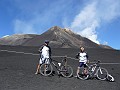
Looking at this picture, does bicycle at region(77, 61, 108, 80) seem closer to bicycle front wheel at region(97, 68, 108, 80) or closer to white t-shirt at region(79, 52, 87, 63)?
bicycle front wheel at region(97, 68, 108, 80)

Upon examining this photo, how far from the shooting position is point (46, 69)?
19.1 m

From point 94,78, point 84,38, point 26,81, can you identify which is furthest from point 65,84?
point 84,38

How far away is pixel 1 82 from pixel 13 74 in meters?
2.89

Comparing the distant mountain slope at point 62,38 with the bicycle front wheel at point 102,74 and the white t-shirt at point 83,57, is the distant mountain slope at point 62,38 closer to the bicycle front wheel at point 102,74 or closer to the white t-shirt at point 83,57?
the white t-shirt at point 83,57

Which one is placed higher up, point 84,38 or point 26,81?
→ point 84,38

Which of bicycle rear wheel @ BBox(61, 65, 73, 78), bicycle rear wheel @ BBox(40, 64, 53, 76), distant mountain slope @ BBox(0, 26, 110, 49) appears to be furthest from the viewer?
distant mountain slope @ BBox(0, 26, 110, 49)

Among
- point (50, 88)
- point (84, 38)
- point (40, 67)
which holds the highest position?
point (84, 38)

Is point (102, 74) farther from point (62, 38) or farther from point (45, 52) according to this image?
point (62, 38)

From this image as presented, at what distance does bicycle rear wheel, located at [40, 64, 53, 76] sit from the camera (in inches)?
746

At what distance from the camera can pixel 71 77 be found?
19172 mm

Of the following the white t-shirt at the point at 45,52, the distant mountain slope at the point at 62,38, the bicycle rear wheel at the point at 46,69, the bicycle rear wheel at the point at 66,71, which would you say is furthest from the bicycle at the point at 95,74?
the distant mountain slope at the point at 62,38

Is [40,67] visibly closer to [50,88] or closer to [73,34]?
[50,88]

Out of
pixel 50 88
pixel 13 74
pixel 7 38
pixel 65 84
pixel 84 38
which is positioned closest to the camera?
pixel 50 88

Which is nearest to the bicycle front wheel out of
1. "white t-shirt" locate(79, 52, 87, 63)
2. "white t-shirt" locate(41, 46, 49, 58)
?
"white t-shirt" locate(79, 52, 87, 63)
